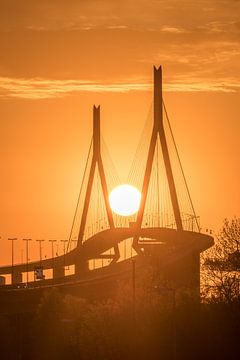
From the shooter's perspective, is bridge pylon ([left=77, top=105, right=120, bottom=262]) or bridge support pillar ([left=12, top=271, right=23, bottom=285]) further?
bridge support pillar ([left=12, top=271, right=23, bottom=285])

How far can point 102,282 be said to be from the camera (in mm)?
106750

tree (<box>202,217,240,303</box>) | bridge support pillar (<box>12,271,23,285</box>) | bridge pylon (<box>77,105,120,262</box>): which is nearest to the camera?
tree (<box>202,217,240,303</box>)

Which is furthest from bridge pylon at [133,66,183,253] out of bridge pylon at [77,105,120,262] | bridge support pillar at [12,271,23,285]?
bridge support pillar at [12,271,23,285]

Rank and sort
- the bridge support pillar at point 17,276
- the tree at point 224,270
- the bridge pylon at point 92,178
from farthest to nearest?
the bridge support pillar at point 17,276, the bridge pylon at point 92,178, the tree at point 224,270

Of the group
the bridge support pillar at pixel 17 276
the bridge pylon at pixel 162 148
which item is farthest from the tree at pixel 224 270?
the bridge support pillar at pixel 17 276

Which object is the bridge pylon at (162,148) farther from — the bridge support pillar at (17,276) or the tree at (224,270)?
the bridge support pillar at (17,276)

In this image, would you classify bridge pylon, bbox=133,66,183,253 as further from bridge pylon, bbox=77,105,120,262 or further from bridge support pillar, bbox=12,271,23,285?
bridge support pillar, bbox=12,271,23,285

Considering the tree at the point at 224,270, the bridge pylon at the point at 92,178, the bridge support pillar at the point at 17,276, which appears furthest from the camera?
the bridge support pillar at the point at 17,276

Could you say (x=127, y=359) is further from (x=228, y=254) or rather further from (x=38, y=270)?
(x=38, y=270)

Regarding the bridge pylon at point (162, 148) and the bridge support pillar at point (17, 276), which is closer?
the bridge pylon at point (162, 148)

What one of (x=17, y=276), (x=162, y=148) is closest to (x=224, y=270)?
(x=162, y=148)

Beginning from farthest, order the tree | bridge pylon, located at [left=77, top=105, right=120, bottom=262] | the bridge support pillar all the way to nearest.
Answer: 1. the bridge support pillar
2. bridge pylon, located at [left=77, top=105, right=120, bottom=262]
3. the tree

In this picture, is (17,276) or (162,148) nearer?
(162,148)

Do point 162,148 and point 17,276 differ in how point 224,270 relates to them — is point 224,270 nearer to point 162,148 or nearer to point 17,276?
point 162,148
